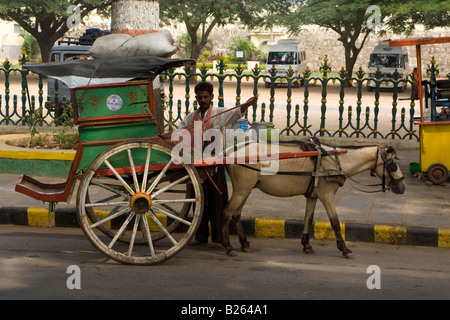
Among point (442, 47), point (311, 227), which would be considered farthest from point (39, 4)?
point (311, 227)

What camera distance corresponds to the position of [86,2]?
34906 millimetres

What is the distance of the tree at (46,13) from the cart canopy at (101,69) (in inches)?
1076

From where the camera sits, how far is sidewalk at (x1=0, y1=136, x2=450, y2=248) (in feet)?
23.4

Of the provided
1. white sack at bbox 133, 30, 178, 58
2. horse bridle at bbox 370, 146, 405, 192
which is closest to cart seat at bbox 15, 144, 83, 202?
white sack at bbox 133, 30, 178, 58

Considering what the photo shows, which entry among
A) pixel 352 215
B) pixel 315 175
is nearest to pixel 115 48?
pixel 315 175

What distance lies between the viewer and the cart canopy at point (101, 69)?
6012mm

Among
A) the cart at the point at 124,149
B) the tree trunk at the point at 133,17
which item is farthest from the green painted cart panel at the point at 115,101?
the tree trunk at the point at 133,17

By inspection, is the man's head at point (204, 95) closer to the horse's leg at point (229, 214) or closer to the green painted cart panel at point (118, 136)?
the green painted cart panel at point (118, 136)

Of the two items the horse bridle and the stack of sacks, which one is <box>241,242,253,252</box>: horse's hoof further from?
the stack of sacks

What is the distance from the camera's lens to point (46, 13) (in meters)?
34.1

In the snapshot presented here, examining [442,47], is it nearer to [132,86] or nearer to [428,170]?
[428,170]

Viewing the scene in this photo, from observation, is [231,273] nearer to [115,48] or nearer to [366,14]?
[115,48]
